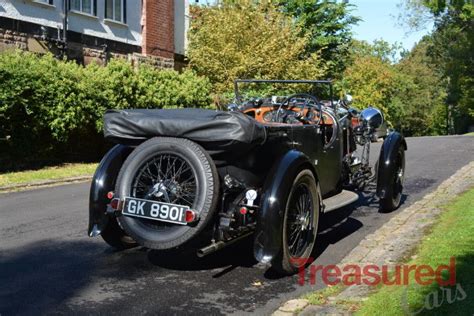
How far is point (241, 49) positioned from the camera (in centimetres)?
2247

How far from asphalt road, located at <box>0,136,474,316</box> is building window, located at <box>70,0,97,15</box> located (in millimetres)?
12029

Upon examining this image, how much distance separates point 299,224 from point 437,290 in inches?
53.0

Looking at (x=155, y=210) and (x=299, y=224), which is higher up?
(x=155, y=210)

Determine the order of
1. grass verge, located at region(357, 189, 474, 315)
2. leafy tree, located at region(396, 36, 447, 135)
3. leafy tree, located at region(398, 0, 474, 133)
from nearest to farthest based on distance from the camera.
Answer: grass verge, located at region(357, 189, 474, 315) → leafy tree, located at region(398, 0, 474, 133) → leafy tree, located at region(396, 36, 447, 135)

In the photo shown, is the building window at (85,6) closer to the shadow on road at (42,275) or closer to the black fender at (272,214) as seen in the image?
the shadow on road at (42,275)

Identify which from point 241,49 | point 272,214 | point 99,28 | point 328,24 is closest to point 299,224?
point 272,214

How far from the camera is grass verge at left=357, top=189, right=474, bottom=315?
3742 millimetres

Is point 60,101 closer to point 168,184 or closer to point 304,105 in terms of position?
point 304,105

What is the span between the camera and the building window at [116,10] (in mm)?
19578

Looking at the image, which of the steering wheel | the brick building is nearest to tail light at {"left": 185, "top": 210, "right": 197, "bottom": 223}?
the steering wheel

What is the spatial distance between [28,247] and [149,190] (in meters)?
1.97

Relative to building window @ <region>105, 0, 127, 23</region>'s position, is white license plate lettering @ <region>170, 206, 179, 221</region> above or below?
below

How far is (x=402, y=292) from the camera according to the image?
4.09 meters

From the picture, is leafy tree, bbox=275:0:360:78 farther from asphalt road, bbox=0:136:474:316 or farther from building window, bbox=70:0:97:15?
asphalt road, bbox=0:136:474:316
